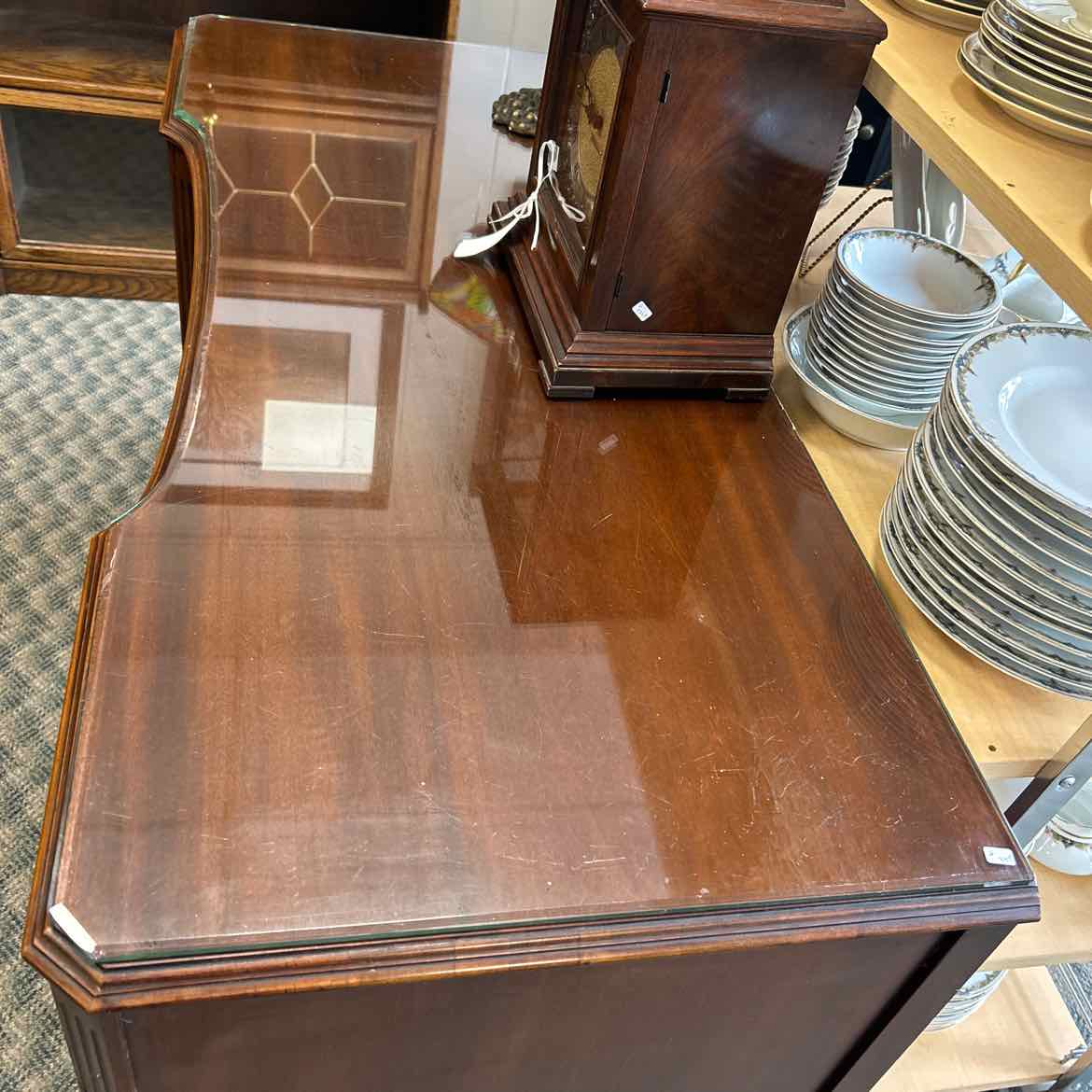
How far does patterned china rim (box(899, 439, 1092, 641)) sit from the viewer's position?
0.65 metres

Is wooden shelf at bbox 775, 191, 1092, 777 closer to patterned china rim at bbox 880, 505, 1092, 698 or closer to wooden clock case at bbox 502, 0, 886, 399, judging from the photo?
patterned china rim at bbox 880, 505, 1092, 698

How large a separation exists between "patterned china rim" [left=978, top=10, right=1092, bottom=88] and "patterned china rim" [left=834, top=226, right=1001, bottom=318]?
21 cm

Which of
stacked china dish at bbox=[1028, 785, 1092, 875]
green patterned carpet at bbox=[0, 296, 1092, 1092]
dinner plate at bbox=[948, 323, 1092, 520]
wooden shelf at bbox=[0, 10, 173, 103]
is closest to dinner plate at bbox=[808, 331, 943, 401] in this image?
dinner plate at bbox=[948, 323, 1092, 520]

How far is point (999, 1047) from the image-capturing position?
40.6 inches

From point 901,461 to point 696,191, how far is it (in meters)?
0.29

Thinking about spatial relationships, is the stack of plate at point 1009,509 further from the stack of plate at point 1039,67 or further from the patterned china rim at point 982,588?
the stack of plate at point 1039,67

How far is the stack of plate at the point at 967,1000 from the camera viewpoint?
100 centimetres

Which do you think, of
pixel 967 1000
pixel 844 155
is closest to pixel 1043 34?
pixel 844 155

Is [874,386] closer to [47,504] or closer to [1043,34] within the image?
[1043,34]

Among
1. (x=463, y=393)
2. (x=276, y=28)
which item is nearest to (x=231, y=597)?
(x=463, y=393)

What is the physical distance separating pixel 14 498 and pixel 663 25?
128 centimetres

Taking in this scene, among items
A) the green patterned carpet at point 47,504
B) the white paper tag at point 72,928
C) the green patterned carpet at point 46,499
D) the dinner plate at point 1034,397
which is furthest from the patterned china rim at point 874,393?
the green patterned carpet at point 46,499

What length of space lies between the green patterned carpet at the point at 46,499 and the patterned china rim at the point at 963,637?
0.92 metres

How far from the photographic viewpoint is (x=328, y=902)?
53 centimetres
